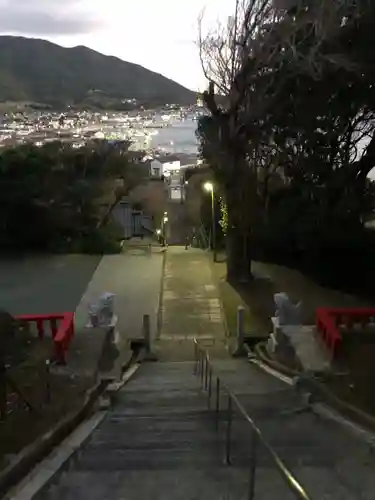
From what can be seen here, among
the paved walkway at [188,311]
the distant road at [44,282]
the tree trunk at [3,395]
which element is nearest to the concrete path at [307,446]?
the tree trunk at [3,395]

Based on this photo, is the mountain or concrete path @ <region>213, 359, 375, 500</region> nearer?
concrete path @ <region>213, 359, 375, 500</region>

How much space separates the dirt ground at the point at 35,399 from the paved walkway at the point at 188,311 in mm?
3197

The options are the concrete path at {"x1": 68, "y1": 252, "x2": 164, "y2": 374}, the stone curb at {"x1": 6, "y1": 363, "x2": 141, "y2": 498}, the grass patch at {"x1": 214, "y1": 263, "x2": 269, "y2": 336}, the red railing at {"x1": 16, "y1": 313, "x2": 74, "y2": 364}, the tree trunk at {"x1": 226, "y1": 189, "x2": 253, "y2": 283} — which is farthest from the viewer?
the tree trunk at {"x1": 226, "y1": 189, "x2": 253, "y2": 283}

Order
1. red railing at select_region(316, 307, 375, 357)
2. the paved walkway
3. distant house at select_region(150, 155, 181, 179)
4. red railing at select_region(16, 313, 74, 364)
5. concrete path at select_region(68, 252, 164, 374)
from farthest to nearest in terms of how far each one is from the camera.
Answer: distant house at select_region(150, 155, 181, 179), the paved walkway, concrete path at select_region(68, 252, 164, 374), red railing at select_region(316, 307, 375, 357), red railing at select_region(16, 313, 74, 364)

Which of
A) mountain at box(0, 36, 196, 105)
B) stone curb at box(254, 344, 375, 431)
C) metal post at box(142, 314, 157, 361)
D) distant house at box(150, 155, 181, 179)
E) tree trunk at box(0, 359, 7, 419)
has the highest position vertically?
mountain at box(0, 36, 196, 105)

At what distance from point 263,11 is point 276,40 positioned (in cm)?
80

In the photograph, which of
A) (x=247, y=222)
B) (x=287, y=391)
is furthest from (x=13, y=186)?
(x=287, y=391)

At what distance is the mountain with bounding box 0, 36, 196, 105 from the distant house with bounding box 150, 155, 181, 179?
3.90m

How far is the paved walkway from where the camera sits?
12.8m

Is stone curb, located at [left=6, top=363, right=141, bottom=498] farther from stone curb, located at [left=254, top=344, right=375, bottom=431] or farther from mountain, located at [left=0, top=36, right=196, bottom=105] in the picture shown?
mountain, located at [left=0, top=36, right=196, bottom=105]

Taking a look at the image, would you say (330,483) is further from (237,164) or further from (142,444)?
(237,164)

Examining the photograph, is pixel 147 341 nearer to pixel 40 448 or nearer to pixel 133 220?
pixel 40 448

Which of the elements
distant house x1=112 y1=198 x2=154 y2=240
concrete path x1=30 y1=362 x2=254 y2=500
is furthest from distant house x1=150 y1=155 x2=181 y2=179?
concrete path x1=30 y1=362 x2=254 y2=500

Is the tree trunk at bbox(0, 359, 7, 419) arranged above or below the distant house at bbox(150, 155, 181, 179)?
below
